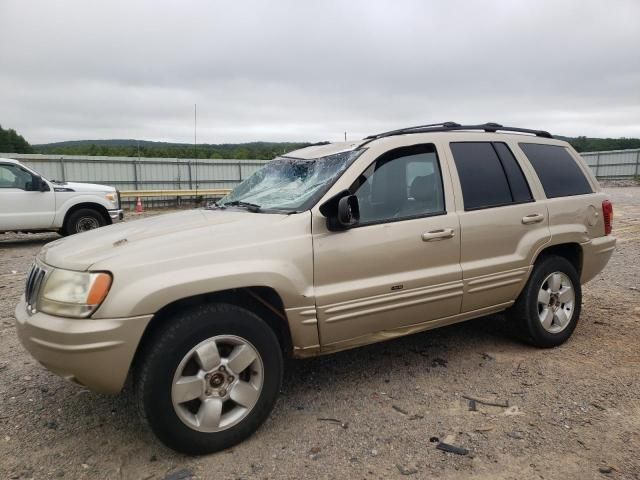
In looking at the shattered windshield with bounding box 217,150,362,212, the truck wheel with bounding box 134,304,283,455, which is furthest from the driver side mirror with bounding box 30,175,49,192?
the truck wheel with bounding box 134,304,283,455

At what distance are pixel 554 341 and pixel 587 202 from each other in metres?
1.29

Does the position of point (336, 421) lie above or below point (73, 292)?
below

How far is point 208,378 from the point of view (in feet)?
8.96

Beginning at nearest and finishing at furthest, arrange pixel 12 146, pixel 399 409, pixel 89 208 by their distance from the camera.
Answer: pixel 399 409 → pixel 89 208 → pixel 12 146

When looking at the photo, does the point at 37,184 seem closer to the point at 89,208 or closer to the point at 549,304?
the point at 89,208

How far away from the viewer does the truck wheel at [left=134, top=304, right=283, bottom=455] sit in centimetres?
258

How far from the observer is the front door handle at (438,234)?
3434 millimetres

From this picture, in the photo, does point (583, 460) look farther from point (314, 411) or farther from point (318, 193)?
point (318, 193)

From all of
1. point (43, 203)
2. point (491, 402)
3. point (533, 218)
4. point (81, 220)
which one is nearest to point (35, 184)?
point (43, 203)

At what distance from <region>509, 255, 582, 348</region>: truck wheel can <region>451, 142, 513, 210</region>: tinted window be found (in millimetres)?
724

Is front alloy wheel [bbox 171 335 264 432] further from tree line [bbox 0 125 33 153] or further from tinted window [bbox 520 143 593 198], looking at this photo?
tree line [bbox 0 125 33 153]

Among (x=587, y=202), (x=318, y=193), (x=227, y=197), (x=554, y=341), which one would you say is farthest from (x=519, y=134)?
(x=227, y=197)

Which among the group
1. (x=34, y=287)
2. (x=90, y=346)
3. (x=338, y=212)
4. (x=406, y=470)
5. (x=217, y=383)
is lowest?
(x=406, y=470)

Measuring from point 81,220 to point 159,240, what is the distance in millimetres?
9258
